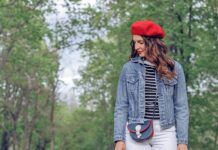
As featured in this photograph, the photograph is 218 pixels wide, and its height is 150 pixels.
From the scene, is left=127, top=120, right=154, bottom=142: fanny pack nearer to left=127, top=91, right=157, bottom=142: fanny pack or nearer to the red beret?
left=127, top=91, right=157, bottom=142: fanny pack

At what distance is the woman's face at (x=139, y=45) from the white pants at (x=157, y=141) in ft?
1.76

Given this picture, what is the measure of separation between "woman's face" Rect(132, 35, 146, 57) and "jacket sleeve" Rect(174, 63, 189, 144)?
0.96 ft

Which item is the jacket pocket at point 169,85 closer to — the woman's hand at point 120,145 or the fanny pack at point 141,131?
the fanny pack at point 141,131

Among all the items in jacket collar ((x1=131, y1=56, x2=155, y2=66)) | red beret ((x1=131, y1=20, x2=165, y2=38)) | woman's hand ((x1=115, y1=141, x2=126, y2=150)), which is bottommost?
woman's hand ((x1=115, y1=141, x2=126, y2=150))

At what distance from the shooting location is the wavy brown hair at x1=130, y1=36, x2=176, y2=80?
16.0 feet

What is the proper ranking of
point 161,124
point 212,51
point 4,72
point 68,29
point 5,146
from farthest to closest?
point 5,146, point 4,72, point 68,29, point 212,51, point 161,124

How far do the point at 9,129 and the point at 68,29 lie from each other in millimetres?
16728

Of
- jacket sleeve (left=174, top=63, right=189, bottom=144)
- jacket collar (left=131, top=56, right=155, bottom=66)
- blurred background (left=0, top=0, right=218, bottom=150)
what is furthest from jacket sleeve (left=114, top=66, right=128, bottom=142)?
blurred background (left=0, top=0, right=218, bottom=150)

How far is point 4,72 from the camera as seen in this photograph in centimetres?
3397

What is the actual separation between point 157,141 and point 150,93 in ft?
1.20

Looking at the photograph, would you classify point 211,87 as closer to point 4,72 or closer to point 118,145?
point 4,72

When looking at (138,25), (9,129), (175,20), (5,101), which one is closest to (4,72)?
(5,101)

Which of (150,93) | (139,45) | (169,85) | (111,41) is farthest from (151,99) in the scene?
(111,41)

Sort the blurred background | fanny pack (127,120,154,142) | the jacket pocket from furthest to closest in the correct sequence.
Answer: the blurred background → the jacket pocket → fanny pack (127,120,154,142)
